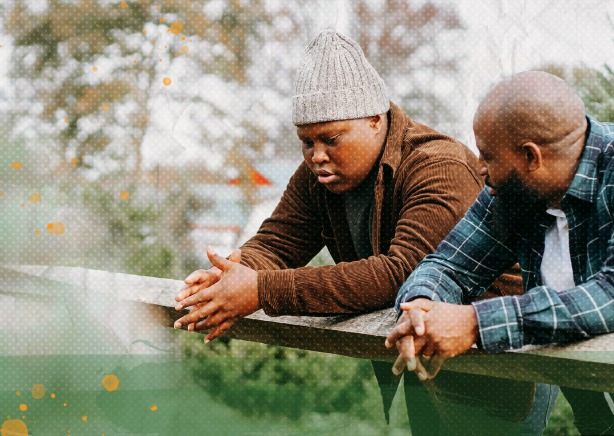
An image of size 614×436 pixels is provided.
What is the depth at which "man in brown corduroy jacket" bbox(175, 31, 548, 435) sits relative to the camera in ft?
5.87

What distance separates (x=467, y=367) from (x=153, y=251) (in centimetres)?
285

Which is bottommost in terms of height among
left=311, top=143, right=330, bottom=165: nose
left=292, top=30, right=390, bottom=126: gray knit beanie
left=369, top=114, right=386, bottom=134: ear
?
left=311, top=143, right=330, bottom=165: nose

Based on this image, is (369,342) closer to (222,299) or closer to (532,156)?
(222,299)

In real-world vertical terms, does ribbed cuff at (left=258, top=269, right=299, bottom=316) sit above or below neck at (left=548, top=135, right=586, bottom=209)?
below

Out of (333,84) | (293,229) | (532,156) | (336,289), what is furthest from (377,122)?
(532,156)

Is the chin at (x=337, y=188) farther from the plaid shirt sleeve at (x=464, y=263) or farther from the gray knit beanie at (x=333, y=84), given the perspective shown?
the plaid shirt sleeve at (x=464, y=263)

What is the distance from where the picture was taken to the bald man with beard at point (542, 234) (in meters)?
1.34

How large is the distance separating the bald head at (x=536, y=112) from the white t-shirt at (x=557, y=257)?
0.22 m

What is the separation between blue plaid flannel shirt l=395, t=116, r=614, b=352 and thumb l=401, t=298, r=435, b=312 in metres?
0.08

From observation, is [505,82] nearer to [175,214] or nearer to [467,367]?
[467,367]

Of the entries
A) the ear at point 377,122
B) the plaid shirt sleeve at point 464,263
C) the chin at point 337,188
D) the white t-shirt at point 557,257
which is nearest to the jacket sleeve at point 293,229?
the chin at point 337,188

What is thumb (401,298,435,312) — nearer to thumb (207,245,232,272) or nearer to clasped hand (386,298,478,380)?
clasped hand (386,298,478,380)


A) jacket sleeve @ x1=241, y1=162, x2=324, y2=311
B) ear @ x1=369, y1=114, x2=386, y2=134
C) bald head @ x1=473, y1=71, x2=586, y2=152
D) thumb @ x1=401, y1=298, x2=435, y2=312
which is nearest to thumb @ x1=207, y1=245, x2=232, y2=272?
jacket sleeve @ x1=241, y1=162, x2=324, y2=311

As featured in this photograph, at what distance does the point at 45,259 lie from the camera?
138 inches
